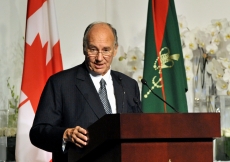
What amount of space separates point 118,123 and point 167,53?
2636mm

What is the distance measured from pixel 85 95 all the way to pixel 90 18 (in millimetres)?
2584

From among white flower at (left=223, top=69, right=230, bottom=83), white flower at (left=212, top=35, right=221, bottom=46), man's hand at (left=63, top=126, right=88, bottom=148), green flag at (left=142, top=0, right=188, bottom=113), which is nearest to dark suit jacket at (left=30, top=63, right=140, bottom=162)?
man's hand at (left=63, top=126, right=88, bottom=148)

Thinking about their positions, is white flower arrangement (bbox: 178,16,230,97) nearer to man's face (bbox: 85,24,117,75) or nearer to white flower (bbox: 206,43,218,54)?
white flower (bbox: 206,43,218,54)

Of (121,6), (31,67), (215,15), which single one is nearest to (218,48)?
(215,15)

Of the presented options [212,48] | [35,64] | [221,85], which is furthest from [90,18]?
[221,85]

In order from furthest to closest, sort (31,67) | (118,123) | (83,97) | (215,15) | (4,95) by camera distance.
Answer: (215,15)
(4,95)
(31,67)
(83,97)
(118,123)

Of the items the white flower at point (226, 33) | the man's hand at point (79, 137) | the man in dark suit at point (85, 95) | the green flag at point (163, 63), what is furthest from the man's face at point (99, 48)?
the white flower at point (226, 33)

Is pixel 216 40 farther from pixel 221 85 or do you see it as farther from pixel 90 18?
pixel 90 18

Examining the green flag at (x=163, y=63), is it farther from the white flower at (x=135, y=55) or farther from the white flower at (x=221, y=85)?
the white flower at (x=221, y=85)

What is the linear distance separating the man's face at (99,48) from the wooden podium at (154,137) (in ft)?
2.52

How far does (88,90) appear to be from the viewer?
317 centimetres

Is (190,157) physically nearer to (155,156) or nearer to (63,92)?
(155,156)

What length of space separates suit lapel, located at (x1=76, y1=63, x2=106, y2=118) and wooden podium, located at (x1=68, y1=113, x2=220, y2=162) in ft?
1.82

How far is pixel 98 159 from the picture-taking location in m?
2.56
